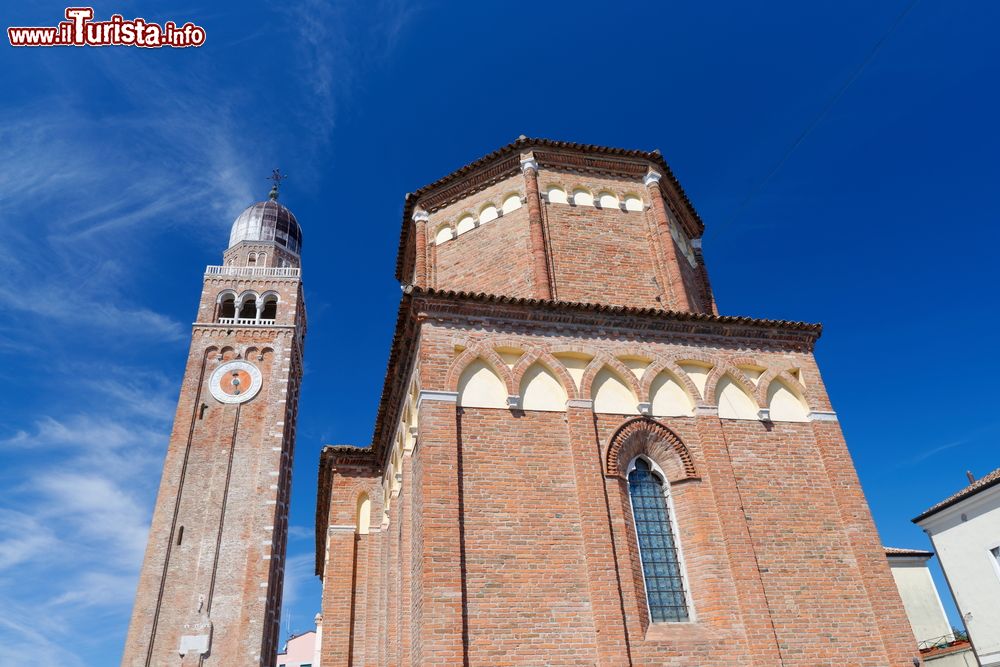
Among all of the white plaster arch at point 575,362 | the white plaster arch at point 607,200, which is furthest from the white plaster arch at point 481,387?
the white plaster arch at point 607,200

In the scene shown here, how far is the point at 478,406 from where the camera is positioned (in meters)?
10.6

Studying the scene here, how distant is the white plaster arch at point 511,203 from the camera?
48.3ft

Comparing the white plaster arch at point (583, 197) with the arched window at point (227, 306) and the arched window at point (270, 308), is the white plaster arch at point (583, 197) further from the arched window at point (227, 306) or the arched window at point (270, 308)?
the arched window at point (227, 306)

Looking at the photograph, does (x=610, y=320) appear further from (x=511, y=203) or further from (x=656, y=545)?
A: (x=511, y=203)

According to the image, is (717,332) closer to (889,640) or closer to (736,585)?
(736,585)

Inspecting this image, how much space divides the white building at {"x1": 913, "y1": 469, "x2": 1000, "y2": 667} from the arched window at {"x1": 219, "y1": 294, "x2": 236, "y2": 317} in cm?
3626

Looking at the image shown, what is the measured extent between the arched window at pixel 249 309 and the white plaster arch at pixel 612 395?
33.3 metres

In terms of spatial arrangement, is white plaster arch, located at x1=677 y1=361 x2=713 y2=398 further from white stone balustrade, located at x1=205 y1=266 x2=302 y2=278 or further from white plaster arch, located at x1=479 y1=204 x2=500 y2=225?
white stone balustrade, located at x1=205 y1=266 x2=302 y2=278

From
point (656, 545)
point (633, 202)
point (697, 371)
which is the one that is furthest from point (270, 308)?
point (656, 545)

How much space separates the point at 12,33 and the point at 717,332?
14.8 metres

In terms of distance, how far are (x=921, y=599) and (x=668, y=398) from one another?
2219 centimetres

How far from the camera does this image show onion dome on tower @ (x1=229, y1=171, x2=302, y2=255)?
45.6 meters

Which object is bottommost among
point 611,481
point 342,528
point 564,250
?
point 611,481

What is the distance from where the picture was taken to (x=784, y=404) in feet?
39.4
